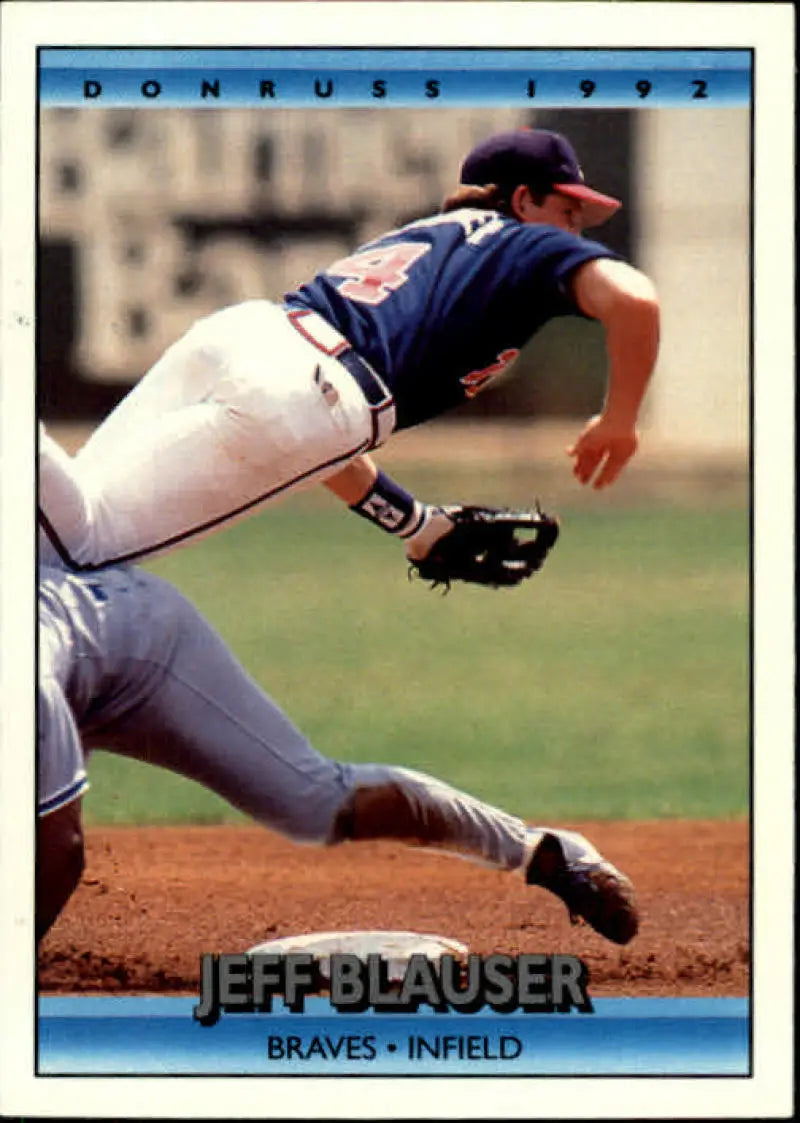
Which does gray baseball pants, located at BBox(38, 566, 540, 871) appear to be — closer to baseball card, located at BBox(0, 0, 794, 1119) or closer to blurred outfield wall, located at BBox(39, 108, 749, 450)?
baseball card, located at BBox(0, 0, 794, 1119)

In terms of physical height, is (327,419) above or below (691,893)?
above

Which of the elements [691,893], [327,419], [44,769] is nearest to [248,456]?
[327,419]

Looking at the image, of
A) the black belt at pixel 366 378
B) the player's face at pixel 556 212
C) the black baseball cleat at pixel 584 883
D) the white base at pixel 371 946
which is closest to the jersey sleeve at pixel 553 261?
the player's face at pixel 556 212

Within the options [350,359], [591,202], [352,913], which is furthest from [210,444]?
[352,913]

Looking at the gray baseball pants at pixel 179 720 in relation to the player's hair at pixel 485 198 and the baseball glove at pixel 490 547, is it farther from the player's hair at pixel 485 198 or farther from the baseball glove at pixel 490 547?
the player's hair at pixel 485 198

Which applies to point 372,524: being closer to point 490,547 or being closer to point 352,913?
point 490,547

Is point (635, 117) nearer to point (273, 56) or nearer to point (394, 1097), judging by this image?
point (273, 56)

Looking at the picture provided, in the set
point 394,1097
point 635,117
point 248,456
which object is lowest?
point 394,1097
